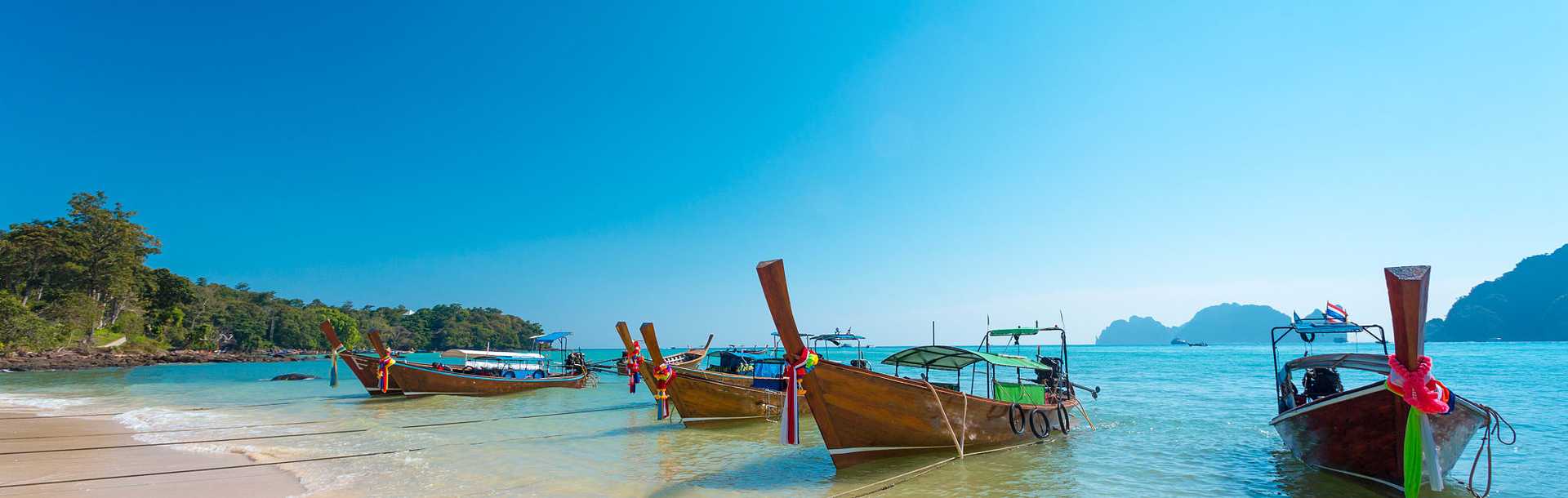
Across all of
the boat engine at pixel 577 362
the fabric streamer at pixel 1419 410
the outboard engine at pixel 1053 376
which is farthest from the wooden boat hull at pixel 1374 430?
the boat engine at pixel 577 362

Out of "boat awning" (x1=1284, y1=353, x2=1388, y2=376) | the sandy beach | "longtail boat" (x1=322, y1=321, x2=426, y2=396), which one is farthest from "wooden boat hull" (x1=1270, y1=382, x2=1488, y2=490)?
"longtail boat" (x1=322, y1=321, x2=426, y2=396)

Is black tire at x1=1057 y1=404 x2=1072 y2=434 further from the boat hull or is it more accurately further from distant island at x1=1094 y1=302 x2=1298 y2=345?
distant island at x1=1094 y1=302 x2=1298 y2=345

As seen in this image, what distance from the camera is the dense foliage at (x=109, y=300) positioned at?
40.9 metres

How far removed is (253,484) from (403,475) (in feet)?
5.79

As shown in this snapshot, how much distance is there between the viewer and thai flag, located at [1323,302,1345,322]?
33.6ft

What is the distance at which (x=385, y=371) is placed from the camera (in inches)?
798

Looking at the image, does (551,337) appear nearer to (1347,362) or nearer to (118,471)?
(118,471)

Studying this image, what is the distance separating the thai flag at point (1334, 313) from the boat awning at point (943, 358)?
4649 millimetres

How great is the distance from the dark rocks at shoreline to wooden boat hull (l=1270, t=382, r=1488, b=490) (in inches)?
2182

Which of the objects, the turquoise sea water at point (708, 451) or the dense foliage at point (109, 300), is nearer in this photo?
the turquoise sea water at point (708, 451)

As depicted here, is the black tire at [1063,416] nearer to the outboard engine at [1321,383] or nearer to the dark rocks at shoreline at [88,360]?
the outboard engine at [1321,383]

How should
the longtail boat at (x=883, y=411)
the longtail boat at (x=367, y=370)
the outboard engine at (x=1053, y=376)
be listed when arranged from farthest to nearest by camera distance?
the longtail boat at (x=367, y=370)
the outboard engine at (x=1053, y=376)
the longtail boat at (x=883, y=411)

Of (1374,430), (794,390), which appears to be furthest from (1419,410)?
(794,390)

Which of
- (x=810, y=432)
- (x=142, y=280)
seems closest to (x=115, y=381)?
(x=142, y=280)
